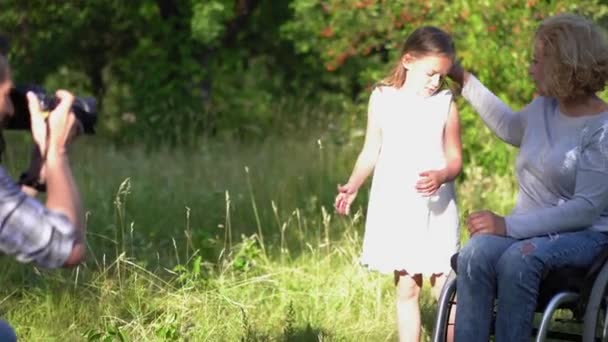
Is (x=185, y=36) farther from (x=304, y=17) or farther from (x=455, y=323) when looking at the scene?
(x=455, y=323)

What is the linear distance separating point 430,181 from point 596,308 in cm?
107

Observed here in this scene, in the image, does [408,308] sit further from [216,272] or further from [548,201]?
[216,272]

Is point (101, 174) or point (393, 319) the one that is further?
point (101, 174)

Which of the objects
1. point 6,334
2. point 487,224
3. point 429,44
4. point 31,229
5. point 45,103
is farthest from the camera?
point 429,44

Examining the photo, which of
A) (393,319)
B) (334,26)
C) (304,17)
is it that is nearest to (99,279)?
(393,319)

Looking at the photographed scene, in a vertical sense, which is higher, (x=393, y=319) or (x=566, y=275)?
(x=566, y=275)

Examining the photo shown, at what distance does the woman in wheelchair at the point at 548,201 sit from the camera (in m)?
4.61

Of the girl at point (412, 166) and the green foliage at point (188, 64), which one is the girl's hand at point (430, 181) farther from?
the green foliage at point (188, 64)

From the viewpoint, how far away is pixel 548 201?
16.1 feet

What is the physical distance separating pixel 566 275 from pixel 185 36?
10.5 m

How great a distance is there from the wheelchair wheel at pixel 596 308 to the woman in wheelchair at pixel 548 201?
135 millimetres

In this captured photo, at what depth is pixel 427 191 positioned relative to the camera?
17.7ft

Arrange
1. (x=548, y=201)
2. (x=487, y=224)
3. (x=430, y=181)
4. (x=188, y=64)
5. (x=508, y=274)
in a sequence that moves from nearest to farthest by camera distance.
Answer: (x=508, y=274) → (x=487, y=224) → (x=548, y=201) → (x=430, y=181) → (x=188, y=64)

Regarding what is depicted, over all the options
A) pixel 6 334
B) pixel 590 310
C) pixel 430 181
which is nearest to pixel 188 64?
pixel 430 181
